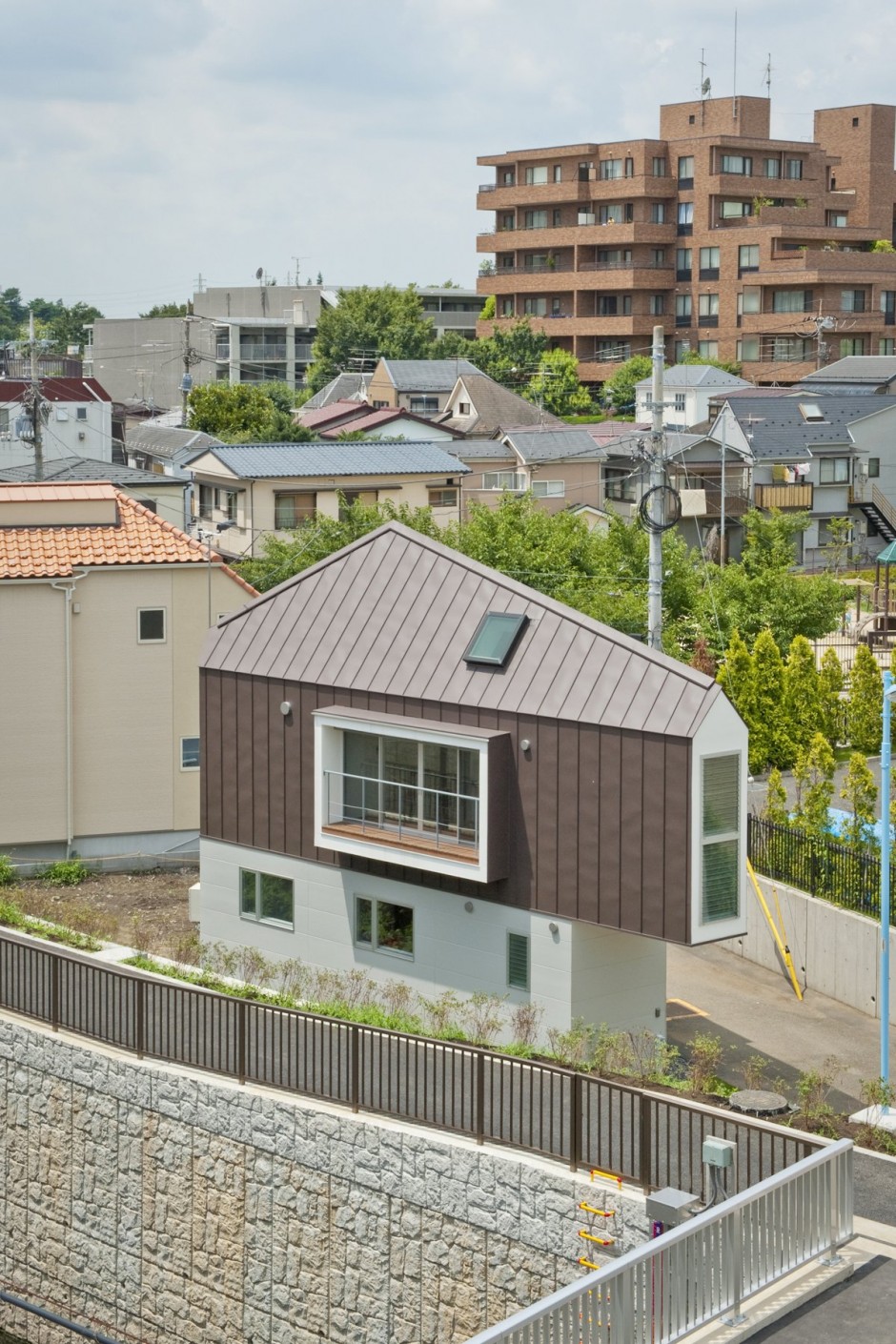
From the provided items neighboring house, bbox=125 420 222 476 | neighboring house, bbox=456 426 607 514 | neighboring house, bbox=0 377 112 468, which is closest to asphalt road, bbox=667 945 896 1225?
neighboring house, bbox=456 426 607 514

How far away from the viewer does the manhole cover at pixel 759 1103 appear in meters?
15.7

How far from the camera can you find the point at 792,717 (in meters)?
33.6

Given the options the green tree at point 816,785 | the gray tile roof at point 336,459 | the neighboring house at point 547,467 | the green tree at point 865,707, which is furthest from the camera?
the neighboring house at point 547,467

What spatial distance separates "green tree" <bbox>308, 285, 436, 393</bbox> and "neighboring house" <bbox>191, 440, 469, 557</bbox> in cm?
4533

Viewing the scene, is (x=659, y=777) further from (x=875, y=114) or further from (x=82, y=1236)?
(x=875, y=114)

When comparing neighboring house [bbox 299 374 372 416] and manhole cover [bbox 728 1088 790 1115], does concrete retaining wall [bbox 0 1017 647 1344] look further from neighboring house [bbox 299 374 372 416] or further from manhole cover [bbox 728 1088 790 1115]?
neighboring house [bbox 299 374 372 416]

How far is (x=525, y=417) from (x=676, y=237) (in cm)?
2371

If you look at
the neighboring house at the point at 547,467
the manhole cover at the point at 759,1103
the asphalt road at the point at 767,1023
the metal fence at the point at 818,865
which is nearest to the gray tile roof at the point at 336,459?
the neighboring house at the point at 547,467

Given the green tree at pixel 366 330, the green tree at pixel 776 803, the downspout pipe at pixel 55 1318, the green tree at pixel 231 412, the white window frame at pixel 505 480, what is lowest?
the downspout pipe at pixel 55 1318

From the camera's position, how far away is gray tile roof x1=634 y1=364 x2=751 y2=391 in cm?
8106

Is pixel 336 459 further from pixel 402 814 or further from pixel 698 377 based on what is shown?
pixel 402 814

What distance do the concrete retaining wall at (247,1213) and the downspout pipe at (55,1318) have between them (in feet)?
1.56

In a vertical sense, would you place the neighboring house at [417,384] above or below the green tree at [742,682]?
above

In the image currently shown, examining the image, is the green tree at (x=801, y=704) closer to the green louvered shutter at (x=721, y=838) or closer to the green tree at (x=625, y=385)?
the green louvered shutter at (x=721, y=838)
